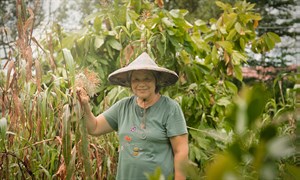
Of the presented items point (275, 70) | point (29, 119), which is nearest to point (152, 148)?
point (29, 119)

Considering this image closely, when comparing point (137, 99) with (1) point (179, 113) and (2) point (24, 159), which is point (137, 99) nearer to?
(1) point (179, 113)

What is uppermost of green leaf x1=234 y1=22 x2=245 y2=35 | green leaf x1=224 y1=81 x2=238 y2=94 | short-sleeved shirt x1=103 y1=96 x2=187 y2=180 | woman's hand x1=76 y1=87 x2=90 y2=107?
green leaf x1=234 y1=22 x2=245 y2=35

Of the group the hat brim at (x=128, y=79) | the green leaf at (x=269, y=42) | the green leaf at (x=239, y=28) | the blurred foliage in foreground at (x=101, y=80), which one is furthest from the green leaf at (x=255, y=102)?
the green leaf at (x=269, y=42)

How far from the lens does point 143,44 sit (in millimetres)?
2719

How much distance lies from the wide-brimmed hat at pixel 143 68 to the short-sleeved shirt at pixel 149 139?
131 millimetres

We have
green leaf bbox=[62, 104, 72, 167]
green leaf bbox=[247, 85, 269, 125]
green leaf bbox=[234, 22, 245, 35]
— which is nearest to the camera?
green leaf bbox=[247, 85, 269, 125]

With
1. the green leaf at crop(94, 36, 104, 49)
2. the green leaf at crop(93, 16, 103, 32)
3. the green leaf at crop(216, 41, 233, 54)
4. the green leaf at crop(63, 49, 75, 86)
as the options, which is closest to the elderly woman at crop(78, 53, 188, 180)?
the green leaf at crop(63, 49, 75, 86)

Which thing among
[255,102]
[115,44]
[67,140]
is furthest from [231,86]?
[255,102]

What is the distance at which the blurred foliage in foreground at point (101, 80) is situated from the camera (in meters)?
1.90

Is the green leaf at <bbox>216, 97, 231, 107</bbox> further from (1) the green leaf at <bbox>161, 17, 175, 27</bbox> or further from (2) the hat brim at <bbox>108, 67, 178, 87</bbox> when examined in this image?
(2) the hat brim at <bbox>108, 67, 178, 87</bbox>

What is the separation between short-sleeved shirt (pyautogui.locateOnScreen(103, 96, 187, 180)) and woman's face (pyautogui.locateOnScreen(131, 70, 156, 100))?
6 centimetres

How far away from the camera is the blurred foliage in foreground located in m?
1.90

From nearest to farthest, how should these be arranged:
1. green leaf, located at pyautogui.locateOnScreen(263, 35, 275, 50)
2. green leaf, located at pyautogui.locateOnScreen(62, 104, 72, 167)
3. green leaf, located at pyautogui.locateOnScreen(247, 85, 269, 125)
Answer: green leaf, located at pyautogui.locateOnScreen(247, 85, 269, 125) → green leaf, located at pyautogui.locateOnScreen(62, 104, 72, 167) → green leaf, located at pyautogui.locateOnScreen(263, 35, 275, 50)

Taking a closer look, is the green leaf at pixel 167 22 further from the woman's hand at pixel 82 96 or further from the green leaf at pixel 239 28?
the woman's hand at pixel 82 96
